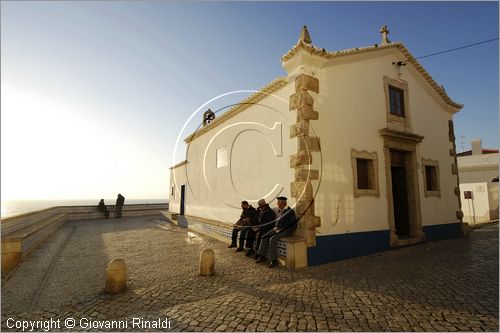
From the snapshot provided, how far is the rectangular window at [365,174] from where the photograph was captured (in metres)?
8.52

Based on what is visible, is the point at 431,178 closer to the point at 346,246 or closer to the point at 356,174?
the point at 356,174

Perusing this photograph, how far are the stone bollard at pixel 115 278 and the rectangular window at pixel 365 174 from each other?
23.5 ft

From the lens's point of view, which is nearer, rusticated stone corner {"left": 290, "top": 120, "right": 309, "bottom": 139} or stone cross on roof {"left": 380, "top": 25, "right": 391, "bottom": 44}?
rusticated stone corner {"left": 290, "top": 120, "right": 309, "bottom": 139}

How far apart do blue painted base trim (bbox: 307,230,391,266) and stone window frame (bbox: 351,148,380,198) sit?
4.03ft

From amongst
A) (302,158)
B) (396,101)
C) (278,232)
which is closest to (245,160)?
(302,158)

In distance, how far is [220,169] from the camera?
1217 cm

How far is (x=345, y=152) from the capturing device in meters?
8.00

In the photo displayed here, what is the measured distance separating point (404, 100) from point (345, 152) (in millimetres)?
4603

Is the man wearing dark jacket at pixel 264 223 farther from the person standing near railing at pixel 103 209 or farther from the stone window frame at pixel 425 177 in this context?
the person standing near railing at pixel 103 209

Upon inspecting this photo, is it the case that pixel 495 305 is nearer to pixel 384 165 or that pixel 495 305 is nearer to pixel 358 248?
pixel 358 248

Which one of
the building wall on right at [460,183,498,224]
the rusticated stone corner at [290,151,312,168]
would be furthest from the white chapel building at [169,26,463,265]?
the building wall on right at [460,183,498,224]

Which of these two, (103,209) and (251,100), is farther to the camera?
(103,209)

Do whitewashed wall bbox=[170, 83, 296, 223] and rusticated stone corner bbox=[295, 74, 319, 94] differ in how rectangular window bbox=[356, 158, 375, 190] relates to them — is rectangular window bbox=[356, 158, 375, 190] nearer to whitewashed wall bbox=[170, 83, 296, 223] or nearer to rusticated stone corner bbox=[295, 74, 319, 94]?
whitewashed wall bbox=[170, 83, 296, 223]

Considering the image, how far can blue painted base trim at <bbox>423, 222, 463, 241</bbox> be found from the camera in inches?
396
